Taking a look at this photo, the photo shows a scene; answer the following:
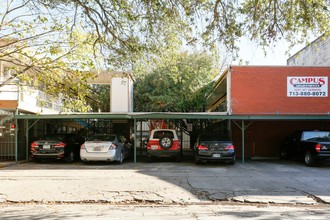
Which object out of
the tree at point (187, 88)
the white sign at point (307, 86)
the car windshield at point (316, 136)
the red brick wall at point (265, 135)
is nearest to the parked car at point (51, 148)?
the tree at point (187, 88)

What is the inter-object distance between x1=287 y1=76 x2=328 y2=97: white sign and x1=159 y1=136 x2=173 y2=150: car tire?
7.98m

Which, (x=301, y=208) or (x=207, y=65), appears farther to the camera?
(x=207, y=65)

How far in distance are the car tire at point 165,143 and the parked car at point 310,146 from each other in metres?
6.20

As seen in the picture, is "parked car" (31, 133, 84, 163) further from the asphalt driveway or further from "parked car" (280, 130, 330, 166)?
"parked car" (280, 130, 330, 166)

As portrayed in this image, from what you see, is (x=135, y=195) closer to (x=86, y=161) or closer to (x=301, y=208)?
(x=301, y=208)

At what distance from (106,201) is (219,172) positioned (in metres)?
6.06

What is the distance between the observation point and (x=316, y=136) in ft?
53.7

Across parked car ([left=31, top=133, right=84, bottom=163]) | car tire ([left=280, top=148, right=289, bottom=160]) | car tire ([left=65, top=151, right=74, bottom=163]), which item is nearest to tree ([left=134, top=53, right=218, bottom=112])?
car tire ([left=280, top=148, right=289, bottom=160])

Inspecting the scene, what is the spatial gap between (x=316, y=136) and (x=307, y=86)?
507cm

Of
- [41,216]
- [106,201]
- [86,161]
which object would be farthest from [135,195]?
[86,161]

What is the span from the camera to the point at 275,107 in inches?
809

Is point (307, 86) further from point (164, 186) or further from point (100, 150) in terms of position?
point (164, 186)

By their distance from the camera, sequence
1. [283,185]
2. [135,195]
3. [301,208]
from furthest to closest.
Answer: [283,185] → [135,195] → [301,208]

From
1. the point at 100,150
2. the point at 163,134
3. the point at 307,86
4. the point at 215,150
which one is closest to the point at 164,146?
the point at 163,134
